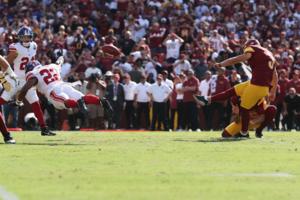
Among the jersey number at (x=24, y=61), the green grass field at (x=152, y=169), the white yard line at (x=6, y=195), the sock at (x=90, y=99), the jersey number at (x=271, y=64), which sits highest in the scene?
the jersey number at (x=24, y=61)

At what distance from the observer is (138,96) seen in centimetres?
2370

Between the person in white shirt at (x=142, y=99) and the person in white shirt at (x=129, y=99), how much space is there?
0.12 m

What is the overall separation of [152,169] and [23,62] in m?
6.76

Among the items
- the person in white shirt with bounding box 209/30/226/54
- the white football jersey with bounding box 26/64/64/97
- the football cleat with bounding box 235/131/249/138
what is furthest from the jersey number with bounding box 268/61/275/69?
the person in white shirt with bounding box 209/30/226/54

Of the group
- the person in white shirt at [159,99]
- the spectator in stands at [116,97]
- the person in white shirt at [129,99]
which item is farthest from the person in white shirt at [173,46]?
the spectator in stands at [116,97]

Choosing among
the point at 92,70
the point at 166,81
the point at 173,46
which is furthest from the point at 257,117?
the point at 173,46

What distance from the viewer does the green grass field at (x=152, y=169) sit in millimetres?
8672

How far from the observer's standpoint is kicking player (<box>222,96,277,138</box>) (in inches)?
608

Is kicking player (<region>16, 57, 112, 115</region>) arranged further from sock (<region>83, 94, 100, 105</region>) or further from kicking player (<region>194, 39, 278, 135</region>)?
kicking player (<region>194, 39, 278, 135</region>)

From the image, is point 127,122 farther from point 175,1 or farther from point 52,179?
point 52,179

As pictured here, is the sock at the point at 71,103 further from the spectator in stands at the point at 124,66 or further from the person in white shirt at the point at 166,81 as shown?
the spectator in stands at the point at 124,66

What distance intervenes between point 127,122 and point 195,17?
6.24m

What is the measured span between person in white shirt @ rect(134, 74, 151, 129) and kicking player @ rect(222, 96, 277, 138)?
7.67 meters

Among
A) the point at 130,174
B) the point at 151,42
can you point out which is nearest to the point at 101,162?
the point at 130,174
